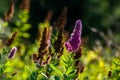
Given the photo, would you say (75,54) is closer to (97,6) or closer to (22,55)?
(22,55)

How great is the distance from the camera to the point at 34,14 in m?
20.2

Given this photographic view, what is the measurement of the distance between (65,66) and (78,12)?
17070 mm

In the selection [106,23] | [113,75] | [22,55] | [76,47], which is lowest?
[106,23]

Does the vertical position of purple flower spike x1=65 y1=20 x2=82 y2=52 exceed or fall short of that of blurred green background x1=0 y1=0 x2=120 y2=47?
A: it exceeds it

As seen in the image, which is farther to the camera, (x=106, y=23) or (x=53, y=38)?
(x=106, y=23)

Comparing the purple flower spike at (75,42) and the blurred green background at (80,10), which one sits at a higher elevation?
the purple flower spike at (75,42)

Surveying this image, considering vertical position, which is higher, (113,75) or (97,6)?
(113,75)

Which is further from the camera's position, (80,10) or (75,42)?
(80,10)

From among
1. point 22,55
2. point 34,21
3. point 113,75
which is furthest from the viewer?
point 34,21

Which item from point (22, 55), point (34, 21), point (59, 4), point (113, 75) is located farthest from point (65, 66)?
point (59, 4)

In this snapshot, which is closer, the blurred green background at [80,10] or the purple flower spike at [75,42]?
the purple flower spike at [75,42]

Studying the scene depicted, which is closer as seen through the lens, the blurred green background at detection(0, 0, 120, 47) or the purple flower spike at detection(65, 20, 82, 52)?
the purple flower spike at detection(65, 20, 82, 52)

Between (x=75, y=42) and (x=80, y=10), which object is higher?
(x=75, y=42)

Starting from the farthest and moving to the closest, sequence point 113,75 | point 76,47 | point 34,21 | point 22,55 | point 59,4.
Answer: point 59,4
point 34,21
point 22,55
point 113,75
point 76,47
